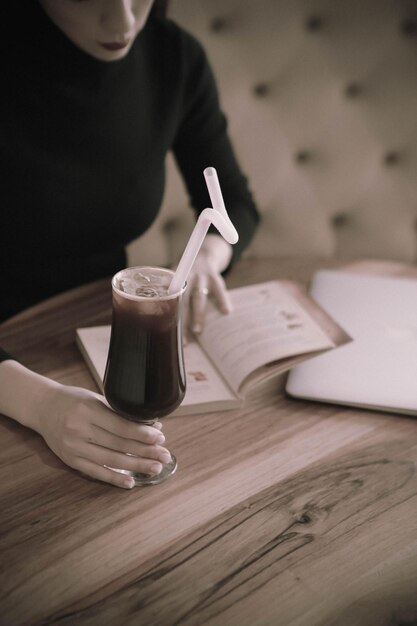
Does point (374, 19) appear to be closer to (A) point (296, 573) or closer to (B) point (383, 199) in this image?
(B) point (383, 199)

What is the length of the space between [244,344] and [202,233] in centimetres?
36

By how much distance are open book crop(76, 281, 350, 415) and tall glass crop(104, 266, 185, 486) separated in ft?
0.47

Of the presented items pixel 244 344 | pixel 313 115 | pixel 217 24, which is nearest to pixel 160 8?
pixel 217 24

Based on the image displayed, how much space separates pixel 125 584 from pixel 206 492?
0.15 m

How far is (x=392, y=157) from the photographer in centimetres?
195

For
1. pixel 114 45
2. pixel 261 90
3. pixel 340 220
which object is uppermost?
pixel 114 45

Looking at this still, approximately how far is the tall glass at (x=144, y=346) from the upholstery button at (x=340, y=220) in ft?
4.42

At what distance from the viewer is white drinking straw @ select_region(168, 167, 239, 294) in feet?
2.10

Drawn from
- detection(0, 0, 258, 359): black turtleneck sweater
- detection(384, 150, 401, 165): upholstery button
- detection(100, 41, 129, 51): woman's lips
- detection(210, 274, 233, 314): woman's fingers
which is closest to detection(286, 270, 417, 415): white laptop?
detection(210, 274, 233, 314): woman's fingers

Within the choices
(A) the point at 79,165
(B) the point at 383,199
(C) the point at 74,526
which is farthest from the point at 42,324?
(B) the point at 383,199

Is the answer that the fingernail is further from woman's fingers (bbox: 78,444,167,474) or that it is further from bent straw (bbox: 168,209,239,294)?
bent straw (bbox: 168,209,239,294)

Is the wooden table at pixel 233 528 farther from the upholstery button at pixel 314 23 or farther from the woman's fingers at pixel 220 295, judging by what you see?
the upholstery button at pixel 314 23

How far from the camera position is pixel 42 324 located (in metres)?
1.09

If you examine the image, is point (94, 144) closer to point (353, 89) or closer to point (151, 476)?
point (151, 476)
